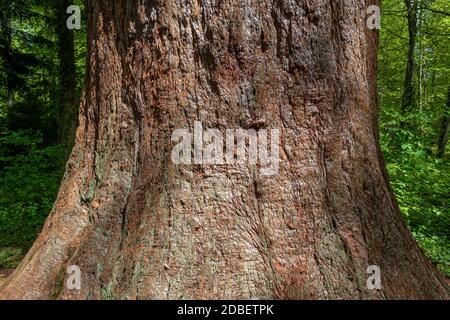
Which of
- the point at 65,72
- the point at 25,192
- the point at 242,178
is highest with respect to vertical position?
the point at 65,72

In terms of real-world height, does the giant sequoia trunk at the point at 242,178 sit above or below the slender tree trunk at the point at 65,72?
below

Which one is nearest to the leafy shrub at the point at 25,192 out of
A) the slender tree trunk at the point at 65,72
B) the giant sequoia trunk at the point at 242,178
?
the slender tree trunk at the point at 65,72

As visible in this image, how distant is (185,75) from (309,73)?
744mm

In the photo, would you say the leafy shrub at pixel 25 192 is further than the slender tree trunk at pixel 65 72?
No

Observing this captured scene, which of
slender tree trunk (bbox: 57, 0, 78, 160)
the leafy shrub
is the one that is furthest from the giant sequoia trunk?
slender tree trunk (bbox: 57, 0, 78, 160)

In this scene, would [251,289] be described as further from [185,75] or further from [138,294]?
[185,75]

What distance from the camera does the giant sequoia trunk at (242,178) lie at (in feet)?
7.78

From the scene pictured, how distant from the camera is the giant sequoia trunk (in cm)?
237

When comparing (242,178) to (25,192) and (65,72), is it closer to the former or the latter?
(25,192)

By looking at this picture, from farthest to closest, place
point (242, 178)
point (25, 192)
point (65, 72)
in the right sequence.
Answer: point (65, 72), point (25, 192), point (242, 178)

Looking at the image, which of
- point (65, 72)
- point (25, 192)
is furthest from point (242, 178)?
point (65, 72)

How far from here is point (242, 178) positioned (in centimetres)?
244

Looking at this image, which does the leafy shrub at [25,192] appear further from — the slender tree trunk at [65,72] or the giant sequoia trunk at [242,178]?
the giant sequoia trunk at [242,178]

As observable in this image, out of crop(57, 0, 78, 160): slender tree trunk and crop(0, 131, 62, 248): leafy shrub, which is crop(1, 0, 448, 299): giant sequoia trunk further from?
crop(57, 0, 78, 160): slender tree trunk
